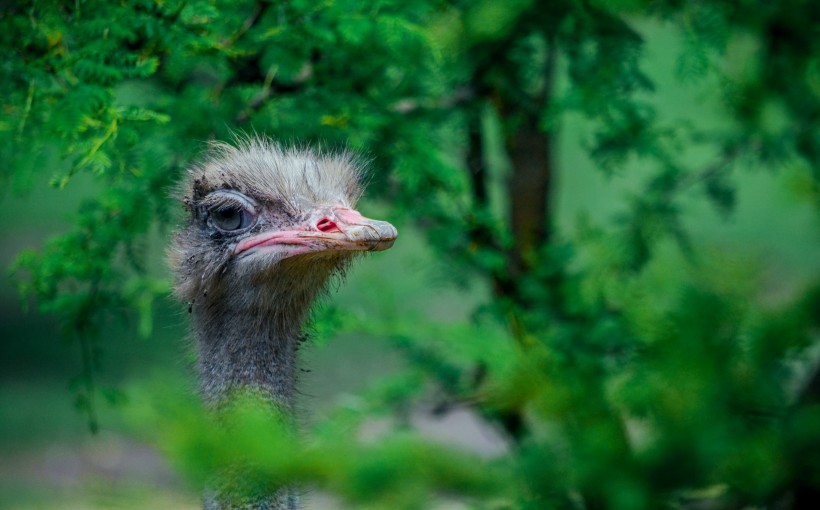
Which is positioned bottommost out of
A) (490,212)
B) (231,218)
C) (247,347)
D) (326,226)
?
(247,347)

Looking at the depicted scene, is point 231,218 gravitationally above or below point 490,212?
below

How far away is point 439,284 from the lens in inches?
113

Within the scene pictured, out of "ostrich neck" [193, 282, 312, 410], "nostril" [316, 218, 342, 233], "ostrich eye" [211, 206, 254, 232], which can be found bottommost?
"ostrich neck" [193, 282, 312, 410]

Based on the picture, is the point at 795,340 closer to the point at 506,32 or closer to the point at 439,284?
the point at 506,32

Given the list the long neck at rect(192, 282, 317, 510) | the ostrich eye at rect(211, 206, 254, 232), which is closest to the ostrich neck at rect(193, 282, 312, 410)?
the long neck at rect(192, 282, 317, 510)

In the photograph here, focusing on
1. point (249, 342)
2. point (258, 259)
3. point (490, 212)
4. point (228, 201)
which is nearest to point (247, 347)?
point (249, 342)

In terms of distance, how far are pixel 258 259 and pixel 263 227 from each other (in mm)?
61

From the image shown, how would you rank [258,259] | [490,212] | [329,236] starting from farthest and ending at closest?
[490,212] < [258,259] < [329,236]

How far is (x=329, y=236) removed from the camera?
5.63ft

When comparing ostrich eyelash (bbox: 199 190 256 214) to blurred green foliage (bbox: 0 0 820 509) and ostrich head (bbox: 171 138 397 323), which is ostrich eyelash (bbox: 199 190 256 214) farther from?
blurred green foliage (bbox: 0 0 820 509)

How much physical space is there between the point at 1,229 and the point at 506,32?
436cm

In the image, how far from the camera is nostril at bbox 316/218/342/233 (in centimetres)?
173

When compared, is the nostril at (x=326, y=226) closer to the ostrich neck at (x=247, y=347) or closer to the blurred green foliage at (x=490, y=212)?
the ostrich neck at (x=247, y=347)

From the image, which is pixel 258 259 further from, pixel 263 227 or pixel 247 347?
pixel 247 347
